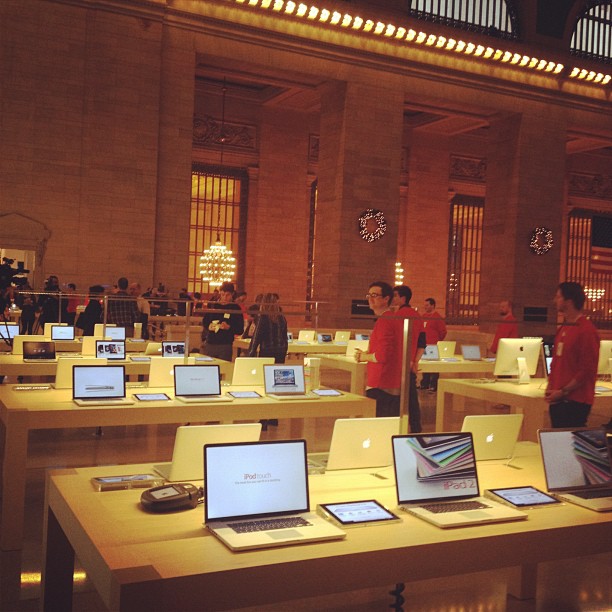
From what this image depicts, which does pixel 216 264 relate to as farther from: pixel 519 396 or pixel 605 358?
pixel 519 396

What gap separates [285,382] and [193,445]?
268cm

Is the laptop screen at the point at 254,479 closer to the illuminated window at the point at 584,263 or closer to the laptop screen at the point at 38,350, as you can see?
the laptop screen at the point at 38,350

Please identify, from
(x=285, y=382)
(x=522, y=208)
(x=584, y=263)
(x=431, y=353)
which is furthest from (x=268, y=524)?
(x=584, y=263)

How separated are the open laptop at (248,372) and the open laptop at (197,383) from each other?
→ 0.75 metres

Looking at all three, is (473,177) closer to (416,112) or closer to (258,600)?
(416,112)

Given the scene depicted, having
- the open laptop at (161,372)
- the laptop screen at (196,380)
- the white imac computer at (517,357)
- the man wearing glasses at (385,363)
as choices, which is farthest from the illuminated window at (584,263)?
the laptop screen at (196,380)

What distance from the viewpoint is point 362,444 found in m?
3.87

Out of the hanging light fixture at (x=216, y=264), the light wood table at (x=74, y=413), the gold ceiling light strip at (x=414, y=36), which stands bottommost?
the light wood table at (x=74, y=413)

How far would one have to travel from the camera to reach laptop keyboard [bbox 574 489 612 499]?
345 cm

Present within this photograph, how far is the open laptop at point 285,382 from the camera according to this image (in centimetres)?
625

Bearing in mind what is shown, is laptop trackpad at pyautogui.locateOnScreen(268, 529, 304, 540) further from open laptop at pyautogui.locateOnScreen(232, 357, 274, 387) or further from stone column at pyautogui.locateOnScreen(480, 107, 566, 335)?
stone column at pyautogui.locateOnScreen(480, 107, 566, 335)

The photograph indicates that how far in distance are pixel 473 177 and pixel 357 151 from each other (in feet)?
27.2

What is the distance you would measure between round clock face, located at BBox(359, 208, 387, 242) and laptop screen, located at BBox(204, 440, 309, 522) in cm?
1478

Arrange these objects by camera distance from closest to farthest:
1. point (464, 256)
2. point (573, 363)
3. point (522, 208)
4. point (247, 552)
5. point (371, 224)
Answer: point (247, 552) → point (573, 363) → point (371, 224) → point (522, 208) → point (464, 256)
